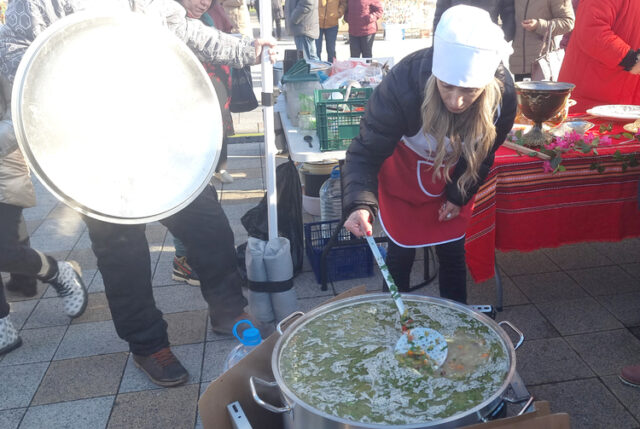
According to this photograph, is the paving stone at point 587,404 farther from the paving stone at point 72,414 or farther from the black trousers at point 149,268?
the paving stone at point 72,414

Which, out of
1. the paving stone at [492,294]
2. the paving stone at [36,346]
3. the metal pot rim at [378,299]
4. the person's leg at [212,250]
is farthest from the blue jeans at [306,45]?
the metal pot rim at [378,299]

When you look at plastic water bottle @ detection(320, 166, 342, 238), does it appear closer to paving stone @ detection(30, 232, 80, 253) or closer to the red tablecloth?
the red tablecloth

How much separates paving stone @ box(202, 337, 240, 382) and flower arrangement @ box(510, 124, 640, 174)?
5.80ft

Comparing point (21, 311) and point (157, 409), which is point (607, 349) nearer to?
point (157, 409)

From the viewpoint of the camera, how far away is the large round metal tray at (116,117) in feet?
5.12

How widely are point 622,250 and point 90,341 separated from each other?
3306 mm

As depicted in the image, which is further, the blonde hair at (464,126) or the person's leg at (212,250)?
the person's leg at (212,250)

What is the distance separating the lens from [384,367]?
1.56 m

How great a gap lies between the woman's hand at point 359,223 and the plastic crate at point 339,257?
4.73 ft

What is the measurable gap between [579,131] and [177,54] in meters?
2.05

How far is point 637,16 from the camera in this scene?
129 inches

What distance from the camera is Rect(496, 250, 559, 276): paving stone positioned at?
3385 millimetres

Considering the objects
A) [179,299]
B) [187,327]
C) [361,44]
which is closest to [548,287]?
[187,327]

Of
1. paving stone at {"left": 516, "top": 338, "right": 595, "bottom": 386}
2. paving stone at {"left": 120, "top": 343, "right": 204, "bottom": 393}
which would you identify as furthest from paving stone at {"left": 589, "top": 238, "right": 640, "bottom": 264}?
paving stone at {"left": 120, "top": 343, "right": 204, "bottom": 393}
